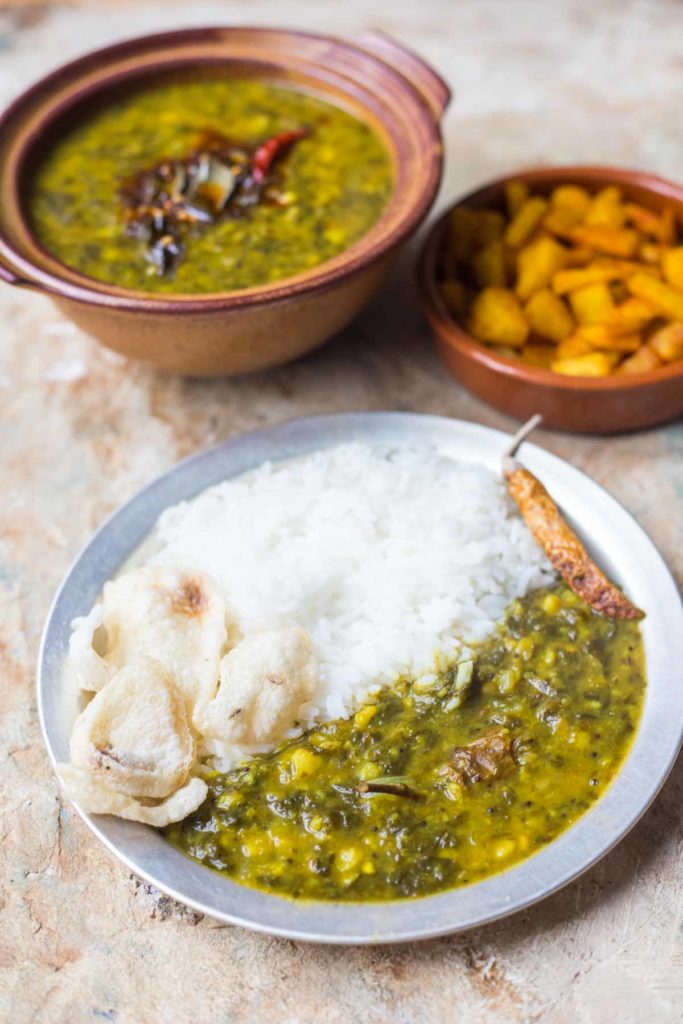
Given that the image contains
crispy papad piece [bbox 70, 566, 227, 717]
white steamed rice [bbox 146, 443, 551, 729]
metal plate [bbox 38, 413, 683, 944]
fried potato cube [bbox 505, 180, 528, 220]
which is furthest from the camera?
fried potato cube [bbox 505, 180, 528, 220]

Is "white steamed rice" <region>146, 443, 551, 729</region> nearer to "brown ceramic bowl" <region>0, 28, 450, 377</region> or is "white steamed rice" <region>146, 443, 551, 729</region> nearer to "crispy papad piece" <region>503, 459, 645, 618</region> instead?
"crispy papad piece" <region>503, 459, 645, 618</region>

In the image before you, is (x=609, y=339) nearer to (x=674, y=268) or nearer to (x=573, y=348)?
(x=573, y=348)

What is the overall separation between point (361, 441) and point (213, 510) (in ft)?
1.69

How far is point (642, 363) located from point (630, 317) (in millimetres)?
143

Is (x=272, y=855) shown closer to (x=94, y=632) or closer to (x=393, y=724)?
(x=393, y=724)

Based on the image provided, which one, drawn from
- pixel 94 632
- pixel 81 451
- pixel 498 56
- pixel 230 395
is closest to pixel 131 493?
pixel 81 451

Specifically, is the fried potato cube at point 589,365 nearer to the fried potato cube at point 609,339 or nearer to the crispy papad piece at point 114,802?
the fried potato cube at point 609,339

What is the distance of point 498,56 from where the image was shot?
16.1 ft

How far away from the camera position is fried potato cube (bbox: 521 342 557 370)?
332 centimetres

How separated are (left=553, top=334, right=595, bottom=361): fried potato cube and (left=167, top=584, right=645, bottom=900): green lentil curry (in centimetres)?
94

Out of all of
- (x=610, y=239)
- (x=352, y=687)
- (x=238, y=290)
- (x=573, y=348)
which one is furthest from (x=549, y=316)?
(x=352, y=687)

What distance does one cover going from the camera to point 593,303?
3.24 metres

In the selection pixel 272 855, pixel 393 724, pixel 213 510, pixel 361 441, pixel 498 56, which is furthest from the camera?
pixel 498 56

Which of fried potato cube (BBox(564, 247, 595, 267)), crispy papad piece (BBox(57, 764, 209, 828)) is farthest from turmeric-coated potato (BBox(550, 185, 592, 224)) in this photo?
crispy papad piece (BBox(57, 764, 209, 828))
